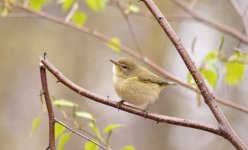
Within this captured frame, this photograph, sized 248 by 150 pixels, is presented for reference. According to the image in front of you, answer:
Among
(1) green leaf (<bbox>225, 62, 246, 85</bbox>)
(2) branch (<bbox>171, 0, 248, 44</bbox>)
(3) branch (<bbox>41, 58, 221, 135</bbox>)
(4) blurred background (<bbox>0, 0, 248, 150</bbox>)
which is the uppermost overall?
(3) branch (<bbox>41, 58, 221, 135</bbox>)

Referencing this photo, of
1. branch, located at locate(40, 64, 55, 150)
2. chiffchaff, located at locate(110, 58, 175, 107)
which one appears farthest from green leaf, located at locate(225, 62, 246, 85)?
branch, located at locate(40, 64, 55, 150)

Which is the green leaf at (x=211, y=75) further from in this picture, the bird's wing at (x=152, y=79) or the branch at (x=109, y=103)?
the branch at (x=109, y=103)

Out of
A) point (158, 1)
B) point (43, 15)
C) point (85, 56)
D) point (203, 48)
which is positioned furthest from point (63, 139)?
point (85, 56)

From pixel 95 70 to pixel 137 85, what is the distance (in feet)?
19.9

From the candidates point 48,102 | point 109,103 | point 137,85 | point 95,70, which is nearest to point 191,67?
point 109,103

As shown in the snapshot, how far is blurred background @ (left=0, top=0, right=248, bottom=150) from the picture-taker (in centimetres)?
860

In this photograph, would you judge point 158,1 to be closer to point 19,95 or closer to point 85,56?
point 85,56

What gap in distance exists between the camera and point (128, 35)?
31.6ft

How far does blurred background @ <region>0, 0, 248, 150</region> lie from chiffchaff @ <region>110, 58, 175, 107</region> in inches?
191

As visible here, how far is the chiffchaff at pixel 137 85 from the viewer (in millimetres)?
3092

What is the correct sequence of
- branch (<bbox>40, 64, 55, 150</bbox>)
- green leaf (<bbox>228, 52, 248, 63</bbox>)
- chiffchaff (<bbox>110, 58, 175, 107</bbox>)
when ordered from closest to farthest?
1. branch (<bbox>40, 64, 55, 150</bbox>)
2. green leaf (<bbox>228, 52, 248, 63</bbox>)
3. chiffchaff (<bbox>110, 58, 175, 107</bbox>)

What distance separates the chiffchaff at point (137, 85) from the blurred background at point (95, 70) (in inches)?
A: 191

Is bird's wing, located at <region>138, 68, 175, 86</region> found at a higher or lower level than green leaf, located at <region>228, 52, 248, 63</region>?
lower

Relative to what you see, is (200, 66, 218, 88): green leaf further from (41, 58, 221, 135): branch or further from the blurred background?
the blurred background
